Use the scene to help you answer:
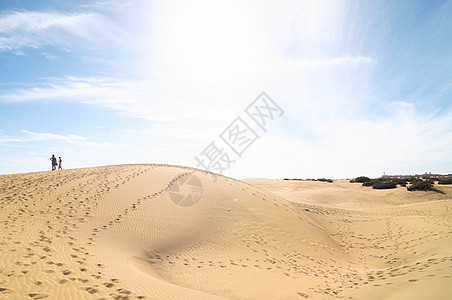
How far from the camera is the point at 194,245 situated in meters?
9.25

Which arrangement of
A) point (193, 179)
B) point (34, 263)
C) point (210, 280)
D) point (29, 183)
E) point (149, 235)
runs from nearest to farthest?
point (34, 263), point (210, 280), point (149, 235), point (29, 183), point (193, 179)

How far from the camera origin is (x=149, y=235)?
919 cm

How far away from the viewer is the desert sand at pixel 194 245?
18.3ft

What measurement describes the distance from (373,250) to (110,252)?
477 inches

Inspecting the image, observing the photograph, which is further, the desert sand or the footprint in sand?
the desert sand

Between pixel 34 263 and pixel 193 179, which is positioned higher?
pixel 193 179

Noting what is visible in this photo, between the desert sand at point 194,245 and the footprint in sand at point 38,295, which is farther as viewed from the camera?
the desert sand at point 194,245

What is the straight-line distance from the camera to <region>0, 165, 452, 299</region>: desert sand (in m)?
5.57

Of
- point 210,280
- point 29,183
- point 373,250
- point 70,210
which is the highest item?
point 29,183

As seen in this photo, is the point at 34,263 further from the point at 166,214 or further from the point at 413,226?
the point at 413,226

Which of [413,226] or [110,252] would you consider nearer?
[110,252]

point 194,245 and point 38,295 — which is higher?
point 38,295

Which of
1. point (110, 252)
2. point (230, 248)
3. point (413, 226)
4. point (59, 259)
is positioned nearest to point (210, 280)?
point (230, 248)

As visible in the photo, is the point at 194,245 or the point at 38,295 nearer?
the point at 38,295
